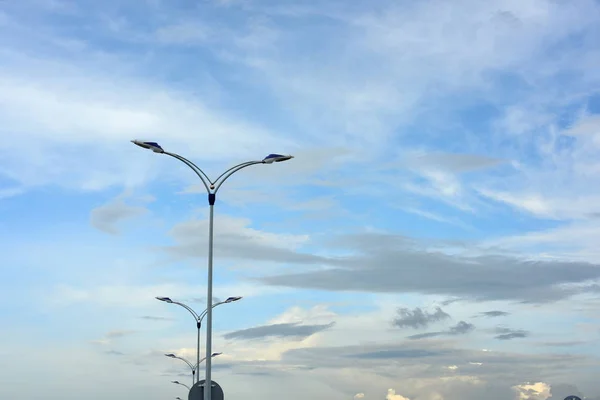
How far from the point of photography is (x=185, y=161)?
3406 centimetres

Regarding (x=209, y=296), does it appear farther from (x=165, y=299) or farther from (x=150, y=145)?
(x=165, y=299)

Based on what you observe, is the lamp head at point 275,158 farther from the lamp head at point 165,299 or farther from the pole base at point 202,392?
the lamp head at point 165,299

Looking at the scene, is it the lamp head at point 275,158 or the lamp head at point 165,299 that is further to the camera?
the lamp head at point 165,299

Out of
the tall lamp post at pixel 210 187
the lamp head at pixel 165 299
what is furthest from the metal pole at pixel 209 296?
the lamp head at pixel 165 299

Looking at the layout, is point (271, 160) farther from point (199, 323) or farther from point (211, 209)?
point (199, 323)

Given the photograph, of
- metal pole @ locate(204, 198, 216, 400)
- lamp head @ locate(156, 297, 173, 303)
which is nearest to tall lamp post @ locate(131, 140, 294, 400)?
metal pole @ locate(204, 198, 216, 400)

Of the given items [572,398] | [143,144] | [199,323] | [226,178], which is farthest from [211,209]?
[199,323]

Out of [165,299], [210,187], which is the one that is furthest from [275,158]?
[165,299]

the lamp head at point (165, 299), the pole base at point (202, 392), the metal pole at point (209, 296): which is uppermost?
the lamp head at point (165, 299)

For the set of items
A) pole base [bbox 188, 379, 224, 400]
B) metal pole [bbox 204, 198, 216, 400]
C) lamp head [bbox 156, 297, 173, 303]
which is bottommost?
pole base [bbox 188, 379, 224, 400]

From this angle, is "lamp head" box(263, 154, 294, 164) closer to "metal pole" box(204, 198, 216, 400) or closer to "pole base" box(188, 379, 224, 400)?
"metal pole" box(204, 198, 216, 400)

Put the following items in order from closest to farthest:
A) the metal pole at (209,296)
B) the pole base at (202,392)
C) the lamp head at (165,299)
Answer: the pole base at (202,392) → the metal pole at (209,296) → the lamp head at (165,299)

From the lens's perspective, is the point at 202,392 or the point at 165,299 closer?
the point at 202,392

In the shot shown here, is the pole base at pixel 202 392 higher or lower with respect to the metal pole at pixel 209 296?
lower
